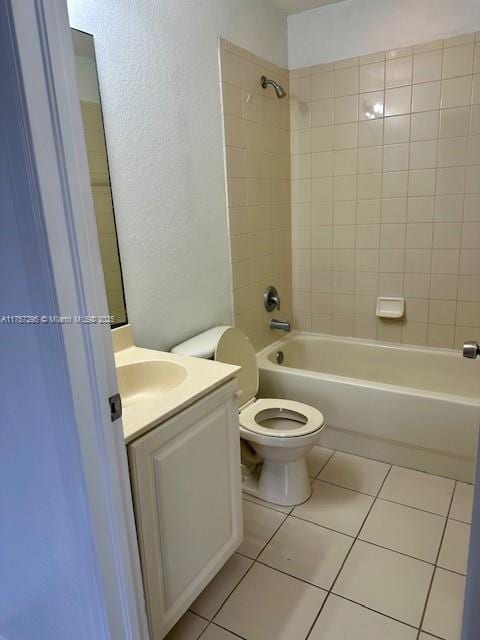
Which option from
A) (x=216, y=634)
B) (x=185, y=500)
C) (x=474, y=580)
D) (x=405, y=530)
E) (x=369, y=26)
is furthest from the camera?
(x=369, y=26)

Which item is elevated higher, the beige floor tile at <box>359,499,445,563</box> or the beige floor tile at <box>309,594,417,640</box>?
the beige floor tile at <box>309,594,417,640</box>

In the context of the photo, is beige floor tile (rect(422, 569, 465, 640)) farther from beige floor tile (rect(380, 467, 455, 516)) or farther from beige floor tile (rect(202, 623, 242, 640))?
beige floor tile (rect(202, 623, 242, 640))

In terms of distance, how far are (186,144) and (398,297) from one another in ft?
5.22

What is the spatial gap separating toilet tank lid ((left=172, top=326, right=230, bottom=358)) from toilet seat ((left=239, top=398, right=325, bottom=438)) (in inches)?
14.1

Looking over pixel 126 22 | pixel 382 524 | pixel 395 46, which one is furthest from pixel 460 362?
pixel 126 22

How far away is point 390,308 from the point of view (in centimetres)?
273

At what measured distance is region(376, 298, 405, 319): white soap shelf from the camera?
2.70 m

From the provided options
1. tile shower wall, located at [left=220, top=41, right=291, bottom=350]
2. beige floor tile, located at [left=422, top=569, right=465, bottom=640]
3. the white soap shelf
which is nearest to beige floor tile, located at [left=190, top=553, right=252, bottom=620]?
beige floor tile, located at [left=422, top=569, right=465, bottom=640]

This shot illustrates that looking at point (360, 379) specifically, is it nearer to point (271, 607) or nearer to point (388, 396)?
point (388, 396)

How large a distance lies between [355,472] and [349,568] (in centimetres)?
62

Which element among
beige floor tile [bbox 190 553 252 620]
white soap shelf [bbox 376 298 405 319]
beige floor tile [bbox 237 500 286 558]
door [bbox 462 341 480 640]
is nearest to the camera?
door [bbox 462 341 480 640]

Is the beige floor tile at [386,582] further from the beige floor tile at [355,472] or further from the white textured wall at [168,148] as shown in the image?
the white textured wall at [168,148]

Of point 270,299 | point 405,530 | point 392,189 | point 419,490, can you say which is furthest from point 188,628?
point 392,189

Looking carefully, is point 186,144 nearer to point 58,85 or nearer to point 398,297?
point 58,85
